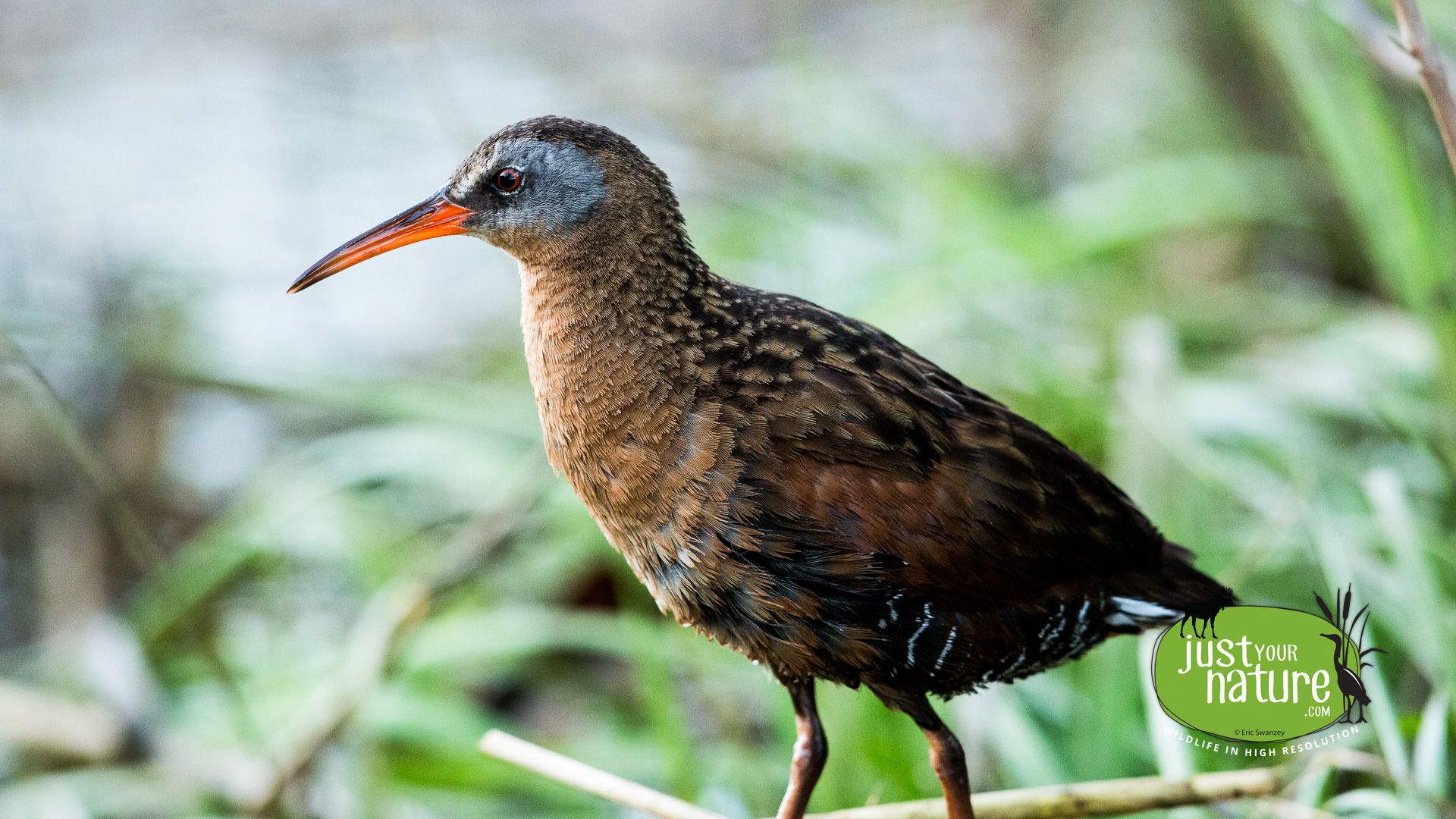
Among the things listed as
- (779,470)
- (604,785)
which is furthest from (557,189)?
(604,785)

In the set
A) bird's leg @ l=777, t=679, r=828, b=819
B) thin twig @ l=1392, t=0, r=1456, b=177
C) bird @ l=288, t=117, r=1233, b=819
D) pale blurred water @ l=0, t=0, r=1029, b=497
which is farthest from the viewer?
Result: pale blurred water @ l=0, t=0, r=1029, b=497

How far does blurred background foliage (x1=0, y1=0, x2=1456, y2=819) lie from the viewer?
2.52 metres

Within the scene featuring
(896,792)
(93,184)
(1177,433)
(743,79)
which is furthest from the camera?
(743,79)

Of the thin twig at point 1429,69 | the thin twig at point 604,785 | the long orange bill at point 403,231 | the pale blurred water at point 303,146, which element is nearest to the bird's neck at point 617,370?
the long orange bill at point 403,231

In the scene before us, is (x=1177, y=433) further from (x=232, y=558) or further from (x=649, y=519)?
(x=232, y=558)

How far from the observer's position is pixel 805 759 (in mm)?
1730

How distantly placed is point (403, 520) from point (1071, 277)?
6.92 ft

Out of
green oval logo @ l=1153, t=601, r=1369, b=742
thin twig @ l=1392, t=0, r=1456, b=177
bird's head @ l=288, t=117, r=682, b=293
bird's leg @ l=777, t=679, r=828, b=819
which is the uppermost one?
thin twig @ l=1392, t=0, r=1456, b=177

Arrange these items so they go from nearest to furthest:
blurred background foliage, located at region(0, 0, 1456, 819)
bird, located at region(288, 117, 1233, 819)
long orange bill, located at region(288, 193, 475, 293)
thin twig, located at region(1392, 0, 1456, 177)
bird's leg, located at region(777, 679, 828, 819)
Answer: thin twig, located at region(1392, 0, 1456, 177) → bird, located at region(288, 117, 1233, 819) → long orange bill, located at region(288, 193, 475, 293) → bird's leg, located at region(777, 679, 828, 819) → blurred background foliage, located at region(0, 0, 1456, 819)

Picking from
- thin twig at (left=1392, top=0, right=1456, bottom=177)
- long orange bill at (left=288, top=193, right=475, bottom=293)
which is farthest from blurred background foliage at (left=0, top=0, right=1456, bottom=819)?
long orange bill at (left=288, top=193, right=475, bottom=293)

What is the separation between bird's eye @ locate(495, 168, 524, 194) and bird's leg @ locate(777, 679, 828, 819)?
2.51 ft

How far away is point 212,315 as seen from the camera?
14.1 ft

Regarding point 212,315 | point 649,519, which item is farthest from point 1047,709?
point 212,315

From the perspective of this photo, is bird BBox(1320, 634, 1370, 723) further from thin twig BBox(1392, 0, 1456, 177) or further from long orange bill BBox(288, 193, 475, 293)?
long orange bill BBox(288, 193, 475, 293)
